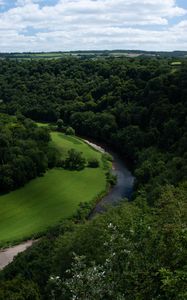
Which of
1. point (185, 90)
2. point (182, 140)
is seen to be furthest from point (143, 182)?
point (185, 90)

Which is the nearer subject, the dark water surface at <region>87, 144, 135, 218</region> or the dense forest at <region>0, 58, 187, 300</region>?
the dense forest at <region>0, 58, 187, 300</region>

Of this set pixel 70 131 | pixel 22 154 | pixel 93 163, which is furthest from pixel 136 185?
pixel 70 131

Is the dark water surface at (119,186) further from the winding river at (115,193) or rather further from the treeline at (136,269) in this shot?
the treeline at (136,269)

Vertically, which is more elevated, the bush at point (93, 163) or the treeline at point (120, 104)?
the treeline at point (120, 104)

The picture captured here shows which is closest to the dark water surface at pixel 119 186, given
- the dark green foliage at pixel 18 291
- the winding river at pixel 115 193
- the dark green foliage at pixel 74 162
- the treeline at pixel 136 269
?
the winding river at pixel 115 193

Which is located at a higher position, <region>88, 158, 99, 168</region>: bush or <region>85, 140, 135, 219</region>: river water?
<region>88, 158, 99, 168</region>: bush

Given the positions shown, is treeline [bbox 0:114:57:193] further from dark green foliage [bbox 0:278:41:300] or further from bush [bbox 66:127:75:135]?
dark green foliage [bbox 0:278:41:300]

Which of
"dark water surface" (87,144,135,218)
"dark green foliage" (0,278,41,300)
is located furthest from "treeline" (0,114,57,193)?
"dark green foliage" (0,278,41,300)

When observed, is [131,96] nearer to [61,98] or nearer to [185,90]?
[185,90]
